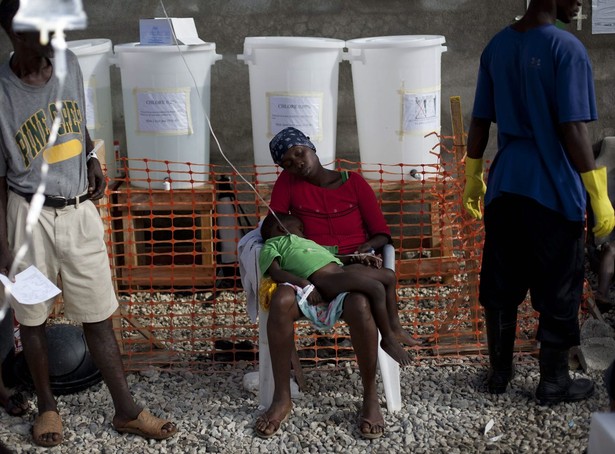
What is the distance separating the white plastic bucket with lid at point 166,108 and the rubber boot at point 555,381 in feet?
7.15

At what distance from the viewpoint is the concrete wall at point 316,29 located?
20.0 feet

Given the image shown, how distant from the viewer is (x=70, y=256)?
379 cm

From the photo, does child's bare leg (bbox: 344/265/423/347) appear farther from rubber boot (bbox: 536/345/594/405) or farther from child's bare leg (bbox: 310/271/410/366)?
rubber boot (bbox: 536/345/594/405)

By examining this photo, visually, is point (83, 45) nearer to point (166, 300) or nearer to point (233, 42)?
point (233, 42)

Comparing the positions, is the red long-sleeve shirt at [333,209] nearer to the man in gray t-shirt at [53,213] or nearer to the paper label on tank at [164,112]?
the man in gray t-shirt at [53,213]

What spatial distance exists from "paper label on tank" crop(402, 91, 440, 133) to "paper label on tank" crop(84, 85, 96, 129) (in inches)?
73.0

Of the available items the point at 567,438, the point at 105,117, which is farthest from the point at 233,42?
the point at 567,438

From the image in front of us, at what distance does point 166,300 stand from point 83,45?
5.41 feet

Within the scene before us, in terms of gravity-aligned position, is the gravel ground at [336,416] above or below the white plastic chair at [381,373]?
below

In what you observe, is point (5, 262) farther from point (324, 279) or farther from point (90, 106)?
point (90, 106)

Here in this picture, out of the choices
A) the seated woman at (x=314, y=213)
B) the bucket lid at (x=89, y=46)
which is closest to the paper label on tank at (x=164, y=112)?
the bucket lid at (x=89, y=46)

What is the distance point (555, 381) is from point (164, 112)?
106 inches

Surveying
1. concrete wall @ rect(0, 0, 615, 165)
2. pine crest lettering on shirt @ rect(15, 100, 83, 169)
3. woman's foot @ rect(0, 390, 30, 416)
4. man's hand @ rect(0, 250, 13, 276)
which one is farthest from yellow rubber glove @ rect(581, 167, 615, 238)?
woman's foot @ rect(0, 390, 30, 416)

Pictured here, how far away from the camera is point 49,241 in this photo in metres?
3.77
